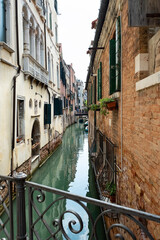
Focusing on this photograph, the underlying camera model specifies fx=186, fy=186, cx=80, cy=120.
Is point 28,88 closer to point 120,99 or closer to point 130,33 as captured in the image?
point 120,99

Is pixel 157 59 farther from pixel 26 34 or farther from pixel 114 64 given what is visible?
pixel 26 34

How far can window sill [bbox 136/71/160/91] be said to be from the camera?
2.01 meters

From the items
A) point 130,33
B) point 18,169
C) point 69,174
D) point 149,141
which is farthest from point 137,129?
point 69,174

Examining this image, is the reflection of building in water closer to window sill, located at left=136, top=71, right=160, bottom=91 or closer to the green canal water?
window sill, located at left=136, top=71, right=160, bottom=91

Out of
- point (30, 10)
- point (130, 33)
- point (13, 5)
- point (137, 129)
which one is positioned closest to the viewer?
point (137, 129)

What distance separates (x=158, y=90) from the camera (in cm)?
205

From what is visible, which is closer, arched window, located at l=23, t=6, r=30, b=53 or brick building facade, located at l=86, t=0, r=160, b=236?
brick building facade, located at l=86, t=0, r=160, b=236

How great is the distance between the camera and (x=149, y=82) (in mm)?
2250

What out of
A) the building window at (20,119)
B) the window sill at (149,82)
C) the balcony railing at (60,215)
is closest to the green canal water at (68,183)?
the building window at (20,119)

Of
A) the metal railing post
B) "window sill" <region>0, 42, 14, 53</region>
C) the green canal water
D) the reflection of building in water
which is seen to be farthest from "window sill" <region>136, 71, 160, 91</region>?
"window sill" <region>0, 42, 14, 53</region>

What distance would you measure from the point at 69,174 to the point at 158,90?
25.9ft

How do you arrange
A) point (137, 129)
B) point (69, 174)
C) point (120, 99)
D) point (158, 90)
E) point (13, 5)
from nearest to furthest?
point (158, 90) → point (137, 129) → point (120, 99) → point (13, 5) → point (69, 174)

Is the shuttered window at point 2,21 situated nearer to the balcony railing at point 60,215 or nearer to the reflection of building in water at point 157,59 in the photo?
the reflection of building in water at point 157,59

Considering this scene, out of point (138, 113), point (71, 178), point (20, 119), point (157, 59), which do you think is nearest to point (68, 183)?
point (71, 178)
